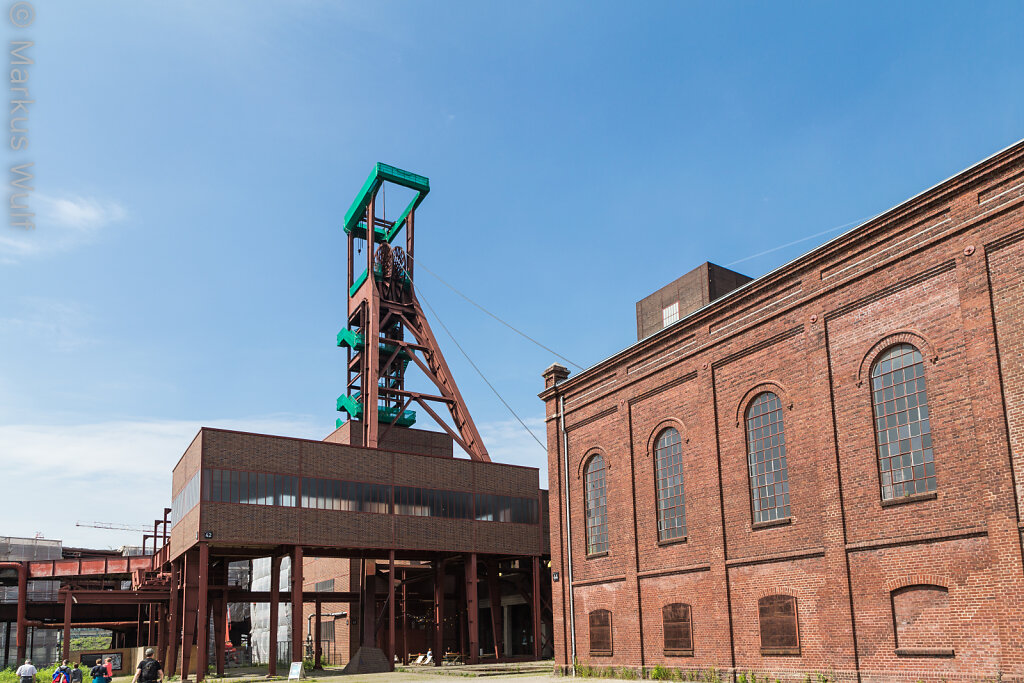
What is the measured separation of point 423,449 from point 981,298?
37121 millimetres

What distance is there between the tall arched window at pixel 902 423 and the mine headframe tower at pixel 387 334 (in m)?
28.2

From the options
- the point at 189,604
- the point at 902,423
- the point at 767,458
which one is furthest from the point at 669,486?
the point at 189,604

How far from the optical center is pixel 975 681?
1547 centimetres

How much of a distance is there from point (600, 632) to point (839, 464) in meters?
10.9

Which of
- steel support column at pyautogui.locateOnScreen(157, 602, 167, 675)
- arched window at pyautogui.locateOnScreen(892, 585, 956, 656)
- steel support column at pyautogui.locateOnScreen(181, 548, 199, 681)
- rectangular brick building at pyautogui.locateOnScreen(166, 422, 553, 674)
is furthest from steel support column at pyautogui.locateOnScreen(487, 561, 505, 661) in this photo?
arched window at pyautogui.locateOnScreen(892, 585, 956, 656)

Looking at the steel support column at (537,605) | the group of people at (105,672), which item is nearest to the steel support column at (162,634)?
the group of people at (105,672)

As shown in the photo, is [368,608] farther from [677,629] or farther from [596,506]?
[677,629]

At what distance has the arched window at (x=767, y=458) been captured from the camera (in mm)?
20594

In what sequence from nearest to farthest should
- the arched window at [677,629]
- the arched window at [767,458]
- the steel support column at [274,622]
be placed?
the arched window at [767,458] → the arched window at [677,629] → the steel support column at [274,622]

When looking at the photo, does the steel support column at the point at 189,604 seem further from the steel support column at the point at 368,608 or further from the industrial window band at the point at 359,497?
the steel support column at the point at 368,608

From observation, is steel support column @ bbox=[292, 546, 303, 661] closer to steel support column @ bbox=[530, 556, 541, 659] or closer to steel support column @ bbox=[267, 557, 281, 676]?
steel support column @ bbox=[267, 557, 281, 676]

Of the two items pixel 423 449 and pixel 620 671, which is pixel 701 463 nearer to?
pixel 620 671

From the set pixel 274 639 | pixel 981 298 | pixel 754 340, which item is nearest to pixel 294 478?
pixel 274 639

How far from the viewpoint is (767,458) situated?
69.2ft
